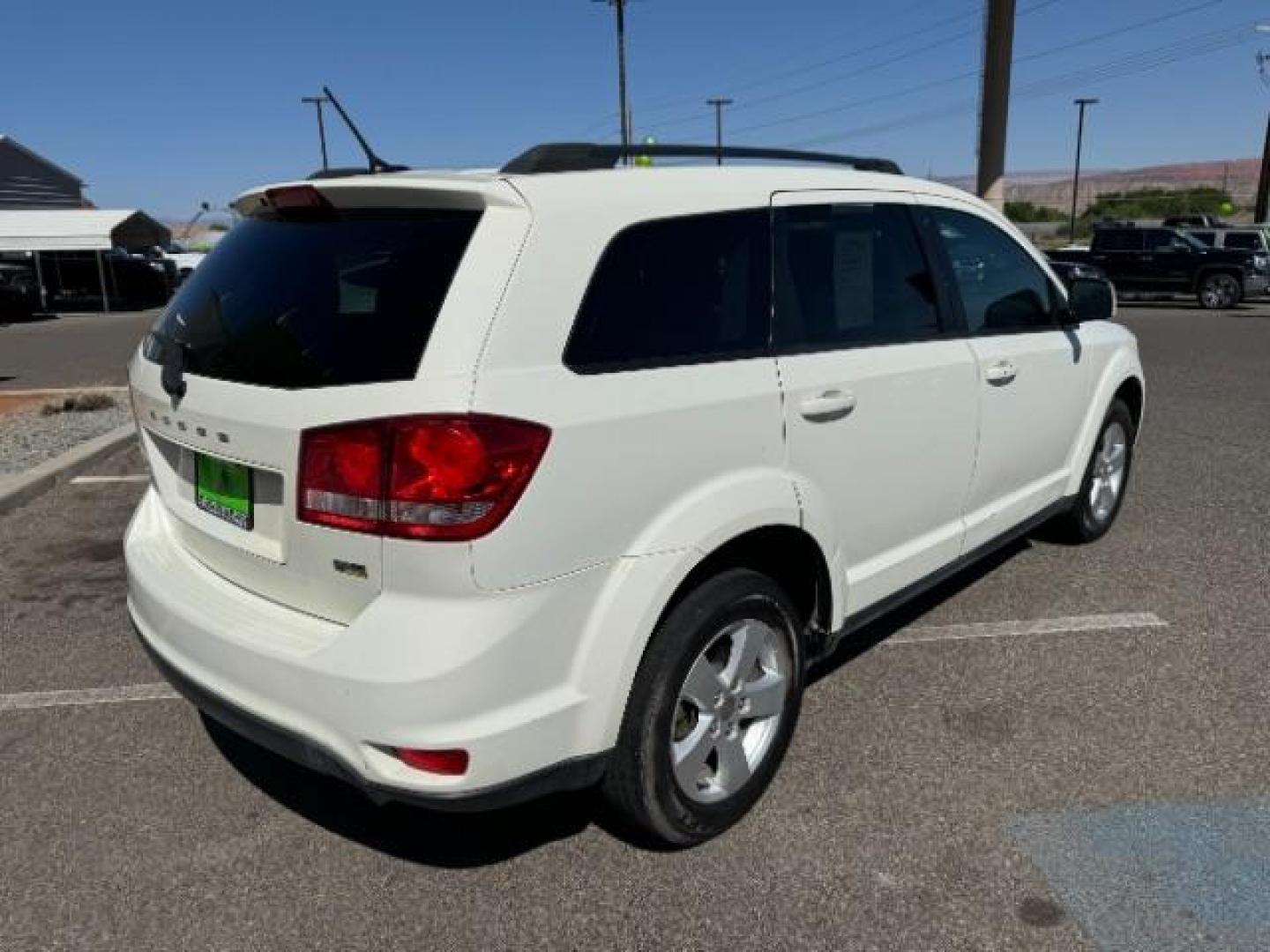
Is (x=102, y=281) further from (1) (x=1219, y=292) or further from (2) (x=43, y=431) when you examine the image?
(1) (x=1219, y=292)

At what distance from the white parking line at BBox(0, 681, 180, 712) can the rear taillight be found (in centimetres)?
196

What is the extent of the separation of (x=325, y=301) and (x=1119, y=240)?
24707mm

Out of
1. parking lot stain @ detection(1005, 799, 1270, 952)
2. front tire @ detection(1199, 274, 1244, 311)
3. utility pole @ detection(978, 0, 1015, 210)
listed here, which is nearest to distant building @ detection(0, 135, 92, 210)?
utility pole @ detection(978, 0, 1015, 210)

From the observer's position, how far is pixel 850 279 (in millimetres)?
3121

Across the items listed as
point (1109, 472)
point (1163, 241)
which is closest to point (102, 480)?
point (1109, 472)

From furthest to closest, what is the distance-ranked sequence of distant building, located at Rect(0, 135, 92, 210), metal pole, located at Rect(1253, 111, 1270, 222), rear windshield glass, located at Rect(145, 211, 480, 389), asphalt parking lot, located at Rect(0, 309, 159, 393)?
distant building, located at Rect(0, 135, 92, 210), metal pole, located at Rect(1253, 111, 1270, 222), asphalt parking lot, located at Rect(0, 309, 159, 393), rear windshield glass, located at Rect(145, 211, 480, 389)

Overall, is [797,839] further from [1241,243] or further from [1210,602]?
[1241,243]

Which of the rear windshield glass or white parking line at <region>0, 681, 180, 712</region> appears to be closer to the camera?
the rear windshield glass

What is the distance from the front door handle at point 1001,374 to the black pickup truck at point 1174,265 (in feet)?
67.6

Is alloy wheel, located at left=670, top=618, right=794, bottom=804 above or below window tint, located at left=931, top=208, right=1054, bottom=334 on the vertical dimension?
below

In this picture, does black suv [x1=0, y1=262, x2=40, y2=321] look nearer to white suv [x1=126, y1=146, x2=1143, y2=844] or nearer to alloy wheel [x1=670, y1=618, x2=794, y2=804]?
white suv [x1=126, y1=146, x2=1143, y2=844]

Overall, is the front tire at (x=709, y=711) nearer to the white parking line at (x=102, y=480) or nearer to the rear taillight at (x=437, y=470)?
the rear taillight at (x=437, y=470)

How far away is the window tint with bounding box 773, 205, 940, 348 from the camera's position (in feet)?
9.43

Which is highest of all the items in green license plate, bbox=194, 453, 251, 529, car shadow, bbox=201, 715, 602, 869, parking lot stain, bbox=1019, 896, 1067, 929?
green license plate, bbox=194, 453, 251, 529
